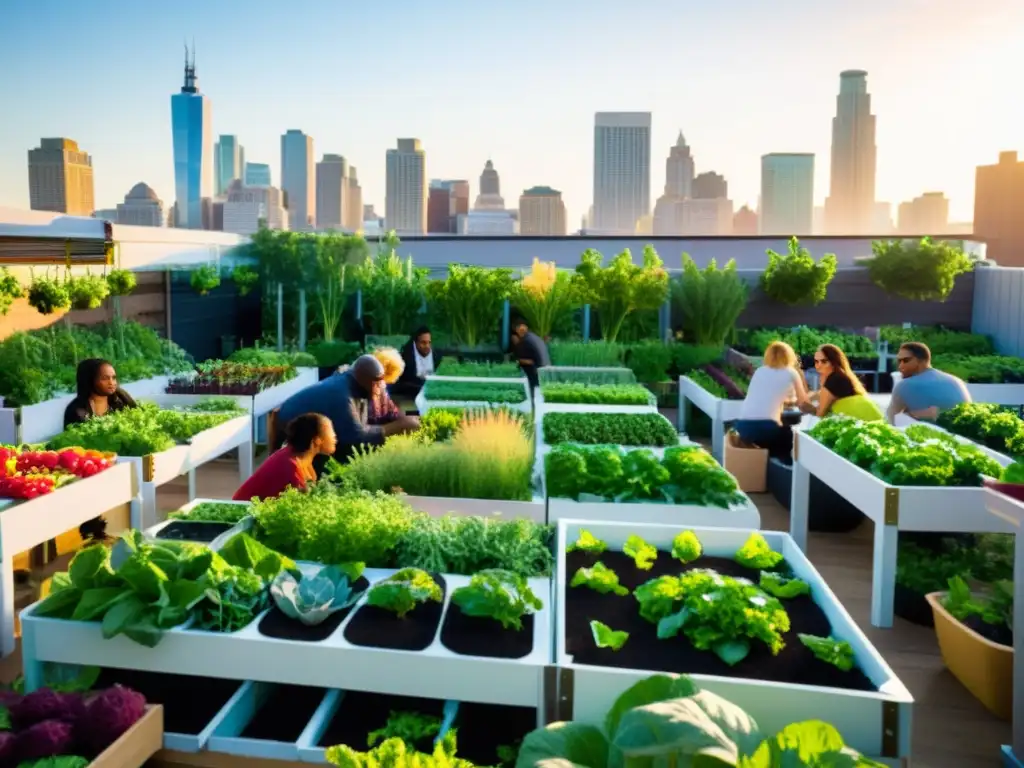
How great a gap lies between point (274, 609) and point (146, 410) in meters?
3.73

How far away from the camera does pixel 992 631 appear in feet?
12.5

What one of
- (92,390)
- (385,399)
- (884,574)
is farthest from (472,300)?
(884,574)

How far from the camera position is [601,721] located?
2.56 meters

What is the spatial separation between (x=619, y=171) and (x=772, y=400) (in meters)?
58.8

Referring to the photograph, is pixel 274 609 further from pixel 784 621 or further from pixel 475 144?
pixel 475 144

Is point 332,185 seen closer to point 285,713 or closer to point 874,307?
point 874,307

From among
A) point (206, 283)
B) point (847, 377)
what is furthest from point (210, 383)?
point (847, 377)

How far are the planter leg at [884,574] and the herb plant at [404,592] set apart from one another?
2.43 meters

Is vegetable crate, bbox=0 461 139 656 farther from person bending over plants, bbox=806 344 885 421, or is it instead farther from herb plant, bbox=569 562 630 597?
person bending over plants, bbox=806 344 885 421

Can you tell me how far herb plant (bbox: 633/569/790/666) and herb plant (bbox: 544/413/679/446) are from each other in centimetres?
264

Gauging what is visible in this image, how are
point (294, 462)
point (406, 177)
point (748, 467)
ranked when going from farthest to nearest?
point (406, 177) < point (748, 467) < point (294, 462)

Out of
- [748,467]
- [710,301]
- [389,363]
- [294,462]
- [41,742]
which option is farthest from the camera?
[710,301]

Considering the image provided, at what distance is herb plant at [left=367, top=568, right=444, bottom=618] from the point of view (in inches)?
117

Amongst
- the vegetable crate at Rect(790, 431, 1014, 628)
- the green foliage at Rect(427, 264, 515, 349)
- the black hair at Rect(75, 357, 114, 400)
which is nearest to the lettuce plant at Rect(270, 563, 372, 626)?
the vegetable crate at Rect(790, 431, 1014, 628)
